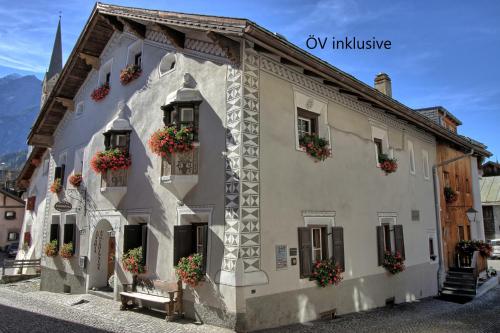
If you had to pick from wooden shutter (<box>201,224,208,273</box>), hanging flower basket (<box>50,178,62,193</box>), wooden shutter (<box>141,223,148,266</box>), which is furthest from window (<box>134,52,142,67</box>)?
wooden shutter (<box>201,224,208,273</box>)

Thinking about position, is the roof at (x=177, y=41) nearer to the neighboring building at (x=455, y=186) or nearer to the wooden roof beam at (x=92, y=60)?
the wooden roof beam at (x=92, y=60)

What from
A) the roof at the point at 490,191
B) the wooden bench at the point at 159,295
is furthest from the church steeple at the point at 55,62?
the roof at the point at 490,191

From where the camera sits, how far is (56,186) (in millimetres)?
15789

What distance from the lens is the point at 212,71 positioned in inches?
366

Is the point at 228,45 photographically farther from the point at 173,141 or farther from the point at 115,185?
the point at 115,185

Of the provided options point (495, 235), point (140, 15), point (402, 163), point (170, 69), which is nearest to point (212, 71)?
point (170, 69)

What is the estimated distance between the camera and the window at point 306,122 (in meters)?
10.2

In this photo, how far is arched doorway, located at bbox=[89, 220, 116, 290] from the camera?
1294 cm

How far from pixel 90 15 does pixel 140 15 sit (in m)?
4.10

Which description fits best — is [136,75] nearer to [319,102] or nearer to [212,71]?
[212,71]

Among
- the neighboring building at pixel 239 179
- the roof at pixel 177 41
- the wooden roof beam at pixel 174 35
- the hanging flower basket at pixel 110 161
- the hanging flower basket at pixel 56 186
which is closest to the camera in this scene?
the roof at pixel 177 41

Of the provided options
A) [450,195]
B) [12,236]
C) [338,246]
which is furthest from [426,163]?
[12,236]

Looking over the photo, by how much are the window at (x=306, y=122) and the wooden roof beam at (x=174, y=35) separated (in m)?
3.63

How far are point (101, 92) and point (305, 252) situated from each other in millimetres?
9556
